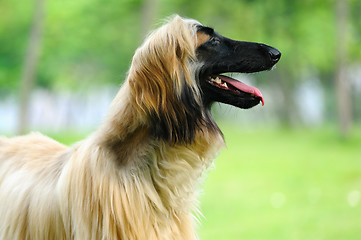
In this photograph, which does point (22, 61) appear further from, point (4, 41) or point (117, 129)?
point (117, 129)

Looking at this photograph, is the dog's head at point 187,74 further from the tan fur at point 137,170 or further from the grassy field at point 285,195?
the grassy field at point 285,195

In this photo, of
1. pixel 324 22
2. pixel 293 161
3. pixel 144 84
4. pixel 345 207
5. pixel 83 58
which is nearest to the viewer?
pixel 144 84

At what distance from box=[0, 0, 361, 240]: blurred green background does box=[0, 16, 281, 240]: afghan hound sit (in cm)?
38

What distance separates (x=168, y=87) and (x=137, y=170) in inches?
20.3

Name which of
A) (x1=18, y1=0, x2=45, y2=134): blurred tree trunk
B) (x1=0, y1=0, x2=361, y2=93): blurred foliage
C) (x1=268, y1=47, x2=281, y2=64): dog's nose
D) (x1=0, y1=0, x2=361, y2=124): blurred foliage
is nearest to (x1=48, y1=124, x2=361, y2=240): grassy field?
(x1=268, y1=47, x2=281, y2=64): dog's nose

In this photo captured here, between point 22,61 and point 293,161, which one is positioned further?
point 22,61

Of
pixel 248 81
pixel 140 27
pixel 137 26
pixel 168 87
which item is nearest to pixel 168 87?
pixel 168 87

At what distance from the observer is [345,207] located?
827 centimetres

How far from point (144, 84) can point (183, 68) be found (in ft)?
0.84

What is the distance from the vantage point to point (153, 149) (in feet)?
10.1

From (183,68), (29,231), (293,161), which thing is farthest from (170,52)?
(293,161)

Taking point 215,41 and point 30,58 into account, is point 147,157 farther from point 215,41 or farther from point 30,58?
point 30,58

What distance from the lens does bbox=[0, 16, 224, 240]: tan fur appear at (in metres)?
2.98

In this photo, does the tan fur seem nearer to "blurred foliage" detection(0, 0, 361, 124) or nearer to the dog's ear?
the dog's ear
